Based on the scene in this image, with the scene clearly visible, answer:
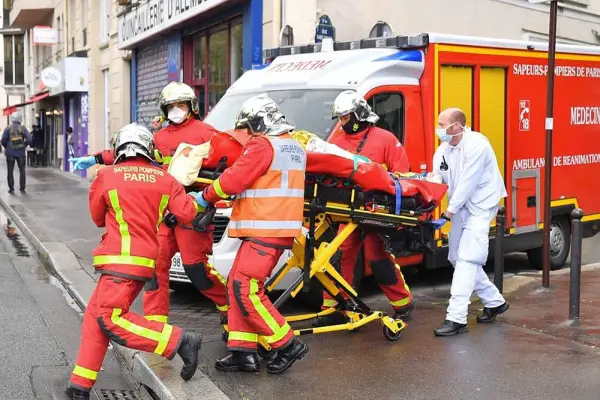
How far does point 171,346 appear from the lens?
5191 mm

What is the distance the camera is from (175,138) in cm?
671

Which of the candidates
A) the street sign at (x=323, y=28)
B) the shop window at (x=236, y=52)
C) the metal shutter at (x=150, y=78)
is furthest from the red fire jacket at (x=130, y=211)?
the metal shutter at (x=150, y=78)

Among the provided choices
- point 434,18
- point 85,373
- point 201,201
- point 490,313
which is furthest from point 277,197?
point 434,18

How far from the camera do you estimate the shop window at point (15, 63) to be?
1970 inches

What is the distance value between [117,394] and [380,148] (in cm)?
285

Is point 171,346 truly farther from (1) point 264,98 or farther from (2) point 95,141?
(2) point 95,141

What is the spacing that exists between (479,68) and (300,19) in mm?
4530

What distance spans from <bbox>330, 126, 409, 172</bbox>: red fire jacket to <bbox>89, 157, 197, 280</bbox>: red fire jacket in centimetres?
213

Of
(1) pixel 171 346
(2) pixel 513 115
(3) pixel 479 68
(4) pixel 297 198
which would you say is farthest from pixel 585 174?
(1) pixel 171 346

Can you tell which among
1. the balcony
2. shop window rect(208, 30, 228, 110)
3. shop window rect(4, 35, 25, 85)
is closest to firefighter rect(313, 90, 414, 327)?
shop window rect(208, 30, 228, 110)

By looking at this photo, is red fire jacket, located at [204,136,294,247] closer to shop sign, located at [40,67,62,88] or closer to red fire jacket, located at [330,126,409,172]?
red fire jacket, located at [330,126,409,172]

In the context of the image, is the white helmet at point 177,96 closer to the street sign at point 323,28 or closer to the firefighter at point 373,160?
the firefighter at point 373,160

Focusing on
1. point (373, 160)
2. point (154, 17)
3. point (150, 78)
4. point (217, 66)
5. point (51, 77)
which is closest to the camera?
point (373, 160)

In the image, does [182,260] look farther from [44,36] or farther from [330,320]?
[44,36]
